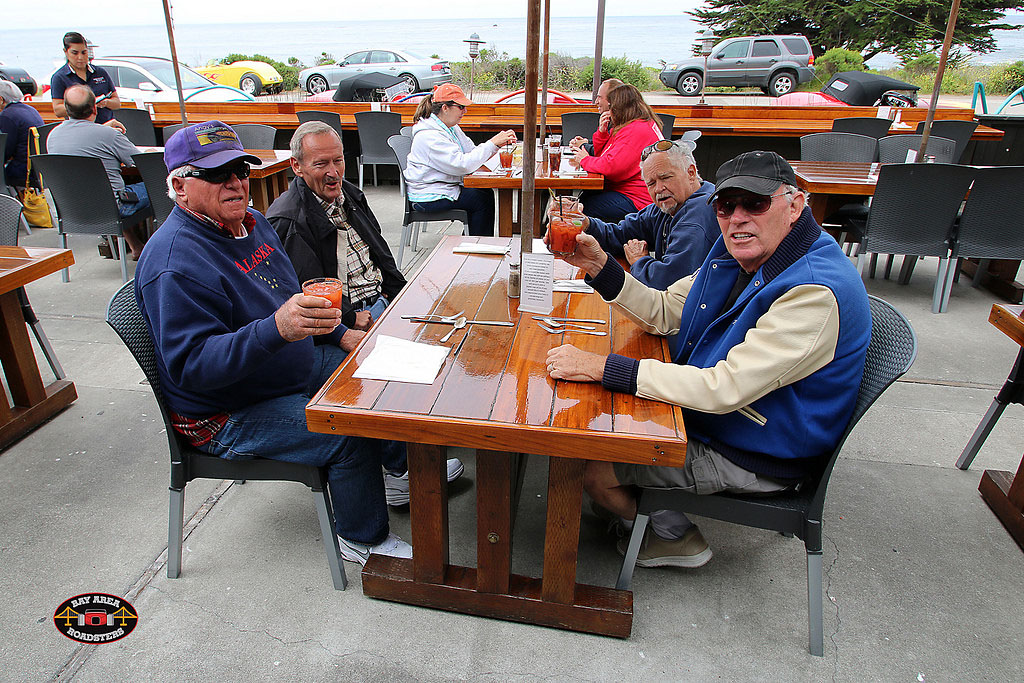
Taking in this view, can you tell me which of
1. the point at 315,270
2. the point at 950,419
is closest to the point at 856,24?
the point at 950,419

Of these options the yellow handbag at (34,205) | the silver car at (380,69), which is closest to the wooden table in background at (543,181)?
the yellow handbag at (34,205)

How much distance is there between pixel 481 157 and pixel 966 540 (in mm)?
3338

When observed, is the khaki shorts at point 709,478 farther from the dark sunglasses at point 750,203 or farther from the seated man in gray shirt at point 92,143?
the seated man in gray shirt at point 92,143

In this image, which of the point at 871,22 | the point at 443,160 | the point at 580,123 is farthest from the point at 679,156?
the point at 871,22

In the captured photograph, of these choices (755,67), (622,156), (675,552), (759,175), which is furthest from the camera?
(755,67)

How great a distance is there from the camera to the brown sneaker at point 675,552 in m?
1.98

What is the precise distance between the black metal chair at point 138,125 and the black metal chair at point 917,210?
6530 mm

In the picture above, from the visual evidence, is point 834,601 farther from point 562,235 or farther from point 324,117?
point 324,117

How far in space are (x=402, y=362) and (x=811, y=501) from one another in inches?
43.6

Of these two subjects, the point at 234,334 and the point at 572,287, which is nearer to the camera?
the point at 234,334

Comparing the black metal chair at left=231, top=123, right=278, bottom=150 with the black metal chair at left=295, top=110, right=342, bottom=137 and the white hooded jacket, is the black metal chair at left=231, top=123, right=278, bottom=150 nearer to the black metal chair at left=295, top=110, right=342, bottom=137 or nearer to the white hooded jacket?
the black metal chair at left=295, top=110, right=342, bottom=137

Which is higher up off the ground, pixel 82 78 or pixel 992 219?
pixel 82 78

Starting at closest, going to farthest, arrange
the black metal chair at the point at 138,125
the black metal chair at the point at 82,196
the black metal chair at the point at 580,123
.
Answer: the black metal chair at the point at 82,196 → the black metal chair at the point at 580,123 → the black metal chair at the point at 138,125

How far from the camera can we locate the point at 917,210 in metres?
3.87
